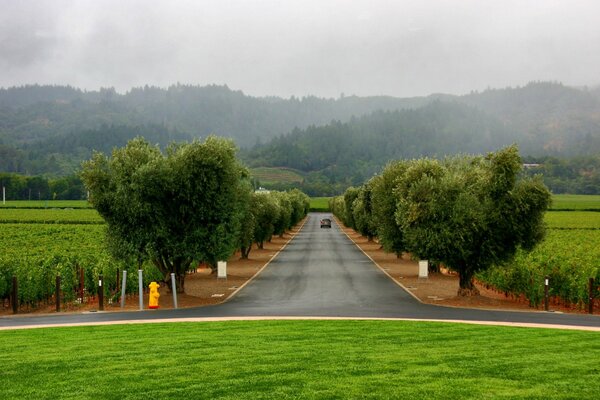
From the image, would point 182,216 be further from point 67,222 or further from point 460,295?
point 67,222

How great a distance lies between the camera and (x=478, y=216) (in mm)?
30531

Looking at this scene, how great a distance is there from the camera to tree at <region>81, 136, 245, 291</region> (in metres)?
31.2

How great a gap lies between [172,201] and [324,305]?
29.2ft

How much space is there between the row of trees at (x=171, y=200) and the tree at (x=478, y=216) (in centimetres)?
865

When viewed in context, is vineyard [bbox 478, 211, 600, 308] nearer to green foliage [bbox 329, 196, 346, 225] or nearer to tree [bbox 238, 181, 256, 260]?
tree [bbox 238, 181, 256, 260]

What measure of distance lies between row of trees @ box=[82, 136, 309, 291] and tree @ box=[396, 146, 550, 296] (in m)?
8.65

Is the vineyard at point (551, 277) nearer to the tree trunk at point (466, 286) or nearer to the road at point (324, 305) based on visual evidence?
the tree trunk at point (466, 286)

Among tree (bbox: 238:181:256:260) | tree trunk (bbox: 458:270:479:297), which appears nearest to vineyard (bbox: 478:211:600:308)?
tree trunk (bbox: 458:270:479:297)

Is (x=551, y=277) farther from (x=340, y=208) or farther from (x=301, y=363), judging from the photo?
(x=340, y=208)

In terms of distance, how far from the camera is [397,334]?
63.3 feet

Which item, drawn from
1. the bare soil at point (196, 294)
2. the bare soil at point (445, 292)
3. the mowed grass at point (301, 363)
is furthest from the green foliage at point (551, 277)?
the bare soil at point (196, 294)

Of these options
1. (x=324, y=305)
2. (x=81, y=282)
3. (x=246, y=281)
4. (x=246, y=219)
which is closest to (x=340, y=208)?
(x=246, y=219)

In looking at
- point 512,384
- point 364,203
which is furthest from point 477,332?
point 364,203

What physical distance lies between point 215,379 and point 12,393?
363 centimetres
